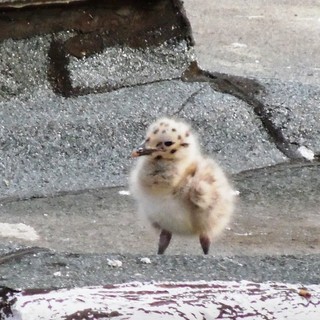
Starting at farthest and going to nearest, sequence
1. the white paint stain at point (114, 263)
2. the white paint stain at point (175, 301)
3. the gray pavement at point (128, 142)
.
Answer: the gray pavement at point (128, 142), the white paint stain at point (114, 263), the white paint stain at point (175, 301)

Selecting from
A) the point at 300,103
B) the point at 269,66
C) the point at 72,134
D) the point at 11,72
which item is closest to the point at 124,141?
the point at 72,134

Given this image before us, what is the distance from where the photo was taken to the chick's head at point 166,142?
8.80 feet

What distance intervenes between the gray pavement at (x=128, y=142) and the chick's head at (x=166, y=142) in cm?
39

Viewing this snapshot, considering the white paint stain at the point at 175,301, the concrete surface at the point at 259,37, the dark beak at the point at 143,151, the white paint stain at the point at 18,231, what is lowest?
the white paint stain at the point at 18,231

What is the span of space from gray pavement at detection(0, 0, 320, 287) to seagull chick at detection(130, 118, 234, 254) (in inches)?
8.1

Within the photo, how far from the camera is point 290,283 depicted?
1.89m

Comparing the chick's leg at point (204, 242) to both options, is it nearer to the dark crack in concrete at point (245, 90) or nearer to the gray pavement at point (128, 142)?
the gray pavement at point (128, 142)

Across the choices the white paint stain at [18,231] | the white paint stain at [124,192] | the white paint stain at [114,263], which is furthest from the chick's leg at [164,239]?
the white paint stain at [114,263]

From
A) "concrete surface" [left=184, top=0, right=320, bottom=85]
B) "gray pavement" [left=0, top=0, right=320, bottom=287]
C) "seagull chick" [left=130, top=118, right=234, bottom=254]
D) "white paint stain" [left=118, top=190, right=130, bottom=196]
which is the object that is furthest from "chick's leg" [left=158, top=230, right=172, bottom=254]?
"concrete surface" [left=184, top=0, right=320, bottom=85]

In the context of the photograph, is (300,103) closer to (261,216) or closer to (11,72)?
(261,216)

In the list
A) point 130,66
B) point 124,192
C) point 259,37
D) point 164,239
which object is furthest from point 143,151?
point 259,37

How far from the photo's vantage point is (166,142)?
2.69m

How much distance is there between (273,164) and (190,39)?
623 millimetres

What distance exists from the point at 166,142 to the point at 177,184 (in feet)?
0.42
